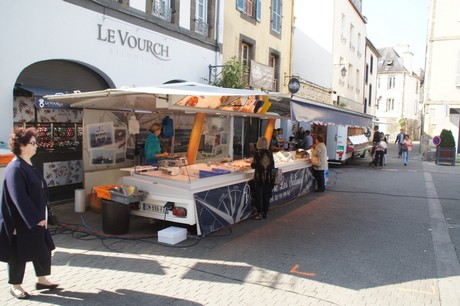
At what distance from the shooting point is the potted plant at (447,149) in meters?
20.9

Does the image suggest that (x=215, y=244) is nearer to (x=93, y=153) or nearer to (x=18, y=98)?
(x=93, y=153)

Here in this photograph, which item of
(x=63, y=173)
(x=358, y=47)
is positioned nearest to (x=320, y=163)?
(x=63, y=173)

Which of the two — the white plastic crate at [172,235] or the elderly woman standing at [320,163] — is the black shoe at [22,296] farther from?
the elderly woman standing at [320,163]

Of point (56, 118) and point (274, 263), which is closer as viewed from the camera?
point (274, 263)

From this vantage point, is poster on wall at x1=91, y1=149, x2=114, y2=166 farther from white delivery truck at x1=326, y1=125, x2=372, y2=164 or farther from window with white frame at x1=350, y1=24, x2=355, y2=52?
window with white frame at x1=350, y1=24, x2=355, y2=52

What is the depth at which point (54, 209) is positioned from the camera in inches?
322

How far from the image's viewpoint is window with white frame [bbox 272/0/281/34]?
1827cm

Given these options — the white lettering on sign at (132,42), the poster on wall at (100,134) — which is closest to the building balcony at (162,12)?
the white lettering on sign at (132,42)

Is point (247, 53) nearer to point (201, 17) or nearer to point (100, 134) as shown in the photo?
point (201, 17)

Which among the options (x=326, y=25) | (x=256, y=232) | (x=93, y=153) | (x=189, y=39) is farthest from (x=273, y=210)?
(x=326, y=25)

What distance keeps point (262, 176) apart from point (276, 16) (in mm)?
13012

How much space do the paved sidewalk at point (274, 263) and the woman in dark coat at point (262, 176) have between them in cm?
32

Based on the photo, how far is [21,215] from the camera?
3898mm

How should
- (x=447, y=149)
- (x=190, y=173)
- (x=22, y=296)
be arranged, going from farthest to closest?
(x=447, y=149) → (x=190, y=173) → (x=22, y=296)
